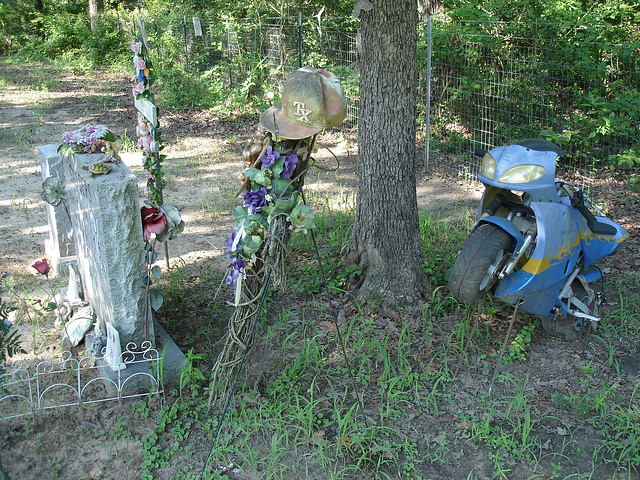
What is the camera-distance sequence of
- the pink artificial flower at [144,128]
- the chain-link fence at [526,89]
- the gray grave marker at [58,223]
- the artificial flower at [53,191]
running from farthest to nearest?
1. the chain-link fence at [526,89]
2. the gray grave marker at [58,223]
3. the artificial flower at [53,191]
4. the pink artificial flower at [144,128]

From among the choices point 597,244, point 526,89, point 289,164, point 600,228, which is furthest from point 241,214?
point 526,89

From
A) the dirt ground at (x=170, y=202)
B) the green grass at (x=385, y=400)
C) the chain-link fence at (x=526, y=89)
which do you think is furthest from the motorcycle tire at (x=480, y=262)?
the chain-link fence at (x=526, y=89)

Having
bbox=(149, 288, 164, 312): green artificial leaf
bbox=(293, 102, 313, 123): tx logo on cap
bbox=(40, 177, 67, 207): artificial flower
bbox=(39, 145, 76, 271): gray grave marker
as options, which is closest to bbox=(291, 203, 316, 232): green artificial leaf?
bbox=(293, 102, 313, 123): tx logo on cap

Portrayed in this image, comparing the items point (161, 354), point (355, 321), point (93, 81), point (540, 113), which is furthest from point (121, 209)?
point (93, 81)

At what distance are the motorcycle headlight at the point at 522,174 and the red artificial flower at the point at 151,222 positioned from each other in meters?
2.09

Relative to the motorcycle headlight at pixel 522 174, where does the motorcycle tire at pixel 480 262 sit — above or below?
below

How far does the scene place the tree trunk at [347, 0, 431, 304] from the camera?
3887mm

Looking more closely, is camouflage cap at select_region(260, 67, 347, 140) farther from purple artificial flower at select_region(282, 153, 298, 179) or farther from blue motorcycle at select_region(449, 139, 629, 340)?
blue motorcycle at select_region(449, 139, 629, 340)

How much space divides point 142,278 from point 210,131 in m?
6.56

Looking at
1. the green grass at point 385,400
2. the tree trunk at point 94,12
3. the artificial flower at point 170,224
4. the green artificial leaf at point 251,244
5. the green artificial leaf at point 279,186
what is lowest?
the green grass at point 385,400

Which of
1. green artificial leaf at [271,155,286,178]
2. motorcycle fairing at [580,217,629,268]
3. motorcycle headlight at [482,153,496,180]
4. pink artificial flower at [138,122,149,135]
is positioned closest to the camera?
green artificial leaf at [271,155,286,178]

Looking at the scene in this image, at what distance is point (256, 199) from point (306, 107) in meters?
0.50

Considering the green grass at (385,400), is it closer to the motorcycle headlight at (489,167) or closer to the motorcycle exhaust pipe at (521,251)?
the motorcycle exhaust pipe at (521,251)

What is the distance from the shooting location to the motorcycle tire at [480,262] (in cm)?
329
